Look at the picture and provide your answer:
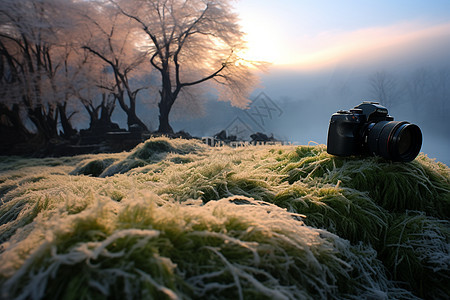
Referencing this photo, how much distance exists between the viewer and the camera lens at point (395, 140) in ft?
5.39

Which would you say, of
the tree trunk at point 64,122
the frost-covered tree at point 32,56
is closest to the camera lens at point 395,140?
the frost-covered tree at point 32,56

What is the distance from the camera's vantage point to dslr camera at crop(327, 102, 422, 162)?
1662mm

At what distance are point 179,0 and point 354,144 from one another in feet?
45.7

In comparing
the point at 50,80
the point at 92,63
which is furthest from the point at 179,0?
the point at 50,80

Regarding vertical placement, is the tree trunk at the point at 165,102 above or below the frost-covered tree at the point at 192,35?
below

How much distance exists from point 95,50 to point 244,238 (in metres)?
15.4

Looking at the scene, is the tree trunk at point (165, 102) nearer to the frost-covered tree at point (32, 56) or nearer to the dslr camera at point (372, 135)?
the frost-covered tree at point (32, 56)

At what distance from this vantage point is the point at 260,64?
13.2 meters

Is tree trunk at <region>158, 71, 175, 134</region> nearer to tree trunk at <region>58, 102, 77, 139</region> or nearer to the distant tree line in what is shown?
the distant tree line

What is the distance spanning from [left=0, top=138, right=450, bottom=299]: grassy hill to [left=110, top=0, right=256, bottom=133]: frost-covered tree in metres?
12.2

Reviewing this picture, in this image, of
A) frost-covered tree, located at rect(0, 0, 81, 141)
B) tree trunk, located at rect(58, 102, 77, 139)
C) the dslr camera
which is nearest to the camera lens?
the dslr camera

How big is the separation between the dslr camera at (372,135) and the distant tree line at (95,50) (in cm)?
1194

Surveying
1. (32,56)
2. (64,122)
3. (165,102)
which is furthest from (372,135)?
(32,56)

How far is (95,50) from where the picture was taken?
1321 centimetres
